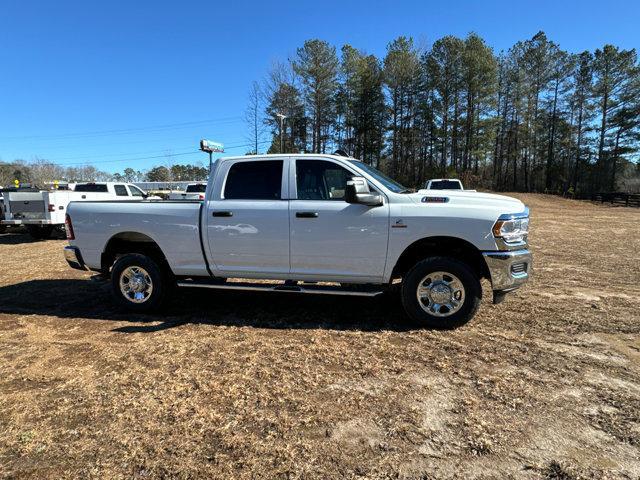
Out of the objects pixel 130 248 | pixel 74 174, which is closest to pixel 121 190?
pixel 130 248

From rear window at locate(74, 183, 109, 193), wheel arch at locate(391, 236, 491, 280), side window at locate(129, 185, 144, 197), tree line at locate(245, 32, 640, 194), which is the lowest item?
wheel arch at locate(391, 236, 491, 280)

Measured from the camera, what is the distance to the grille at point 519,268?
15.2ft

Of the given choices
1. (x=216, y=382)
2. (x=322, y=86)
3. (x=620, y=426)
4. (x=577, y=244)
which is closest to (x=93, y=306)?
(x=216, y=382)

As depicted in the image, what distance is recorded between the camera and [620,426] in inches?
114

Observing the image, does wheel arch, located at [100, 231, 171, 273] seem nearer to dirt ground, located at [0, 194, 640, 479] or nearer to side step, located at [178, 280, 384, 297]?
side step, located at [178, 280, 384, 297]

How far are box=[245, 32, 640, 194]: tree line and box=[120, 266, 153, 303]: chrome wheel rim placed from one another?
41.1m

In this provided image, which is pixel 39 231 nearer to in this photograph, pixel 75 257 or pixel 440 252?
pixel 75 257

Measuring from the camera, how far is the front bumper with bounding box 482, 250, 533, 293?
4.59 metres

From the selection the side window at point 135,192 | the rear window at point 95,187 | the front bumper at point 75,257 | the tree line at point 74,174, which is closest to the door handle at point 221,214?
the front bumper at point 75,257

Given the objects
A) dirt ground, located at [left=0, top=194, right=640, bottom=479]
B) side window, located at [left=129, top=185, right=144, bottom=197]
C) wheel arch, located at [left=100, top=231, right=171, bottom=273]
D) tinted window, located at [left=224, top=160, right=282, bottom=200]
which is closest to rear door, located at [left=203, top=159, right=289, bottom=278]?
tinted window, located at [left=224, top=160, right=282, bottom=200]

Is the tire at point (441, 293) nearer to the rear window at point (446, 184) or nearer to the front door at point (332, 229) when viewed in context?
the front door at point (332, 229)

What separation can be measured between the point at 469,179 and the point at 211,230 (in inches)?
1843

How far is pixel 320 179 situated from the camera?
523 cm

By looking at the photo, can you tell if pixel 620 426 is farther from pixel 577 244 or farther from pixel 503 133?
pixel 503 133
